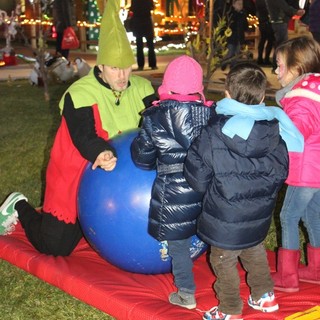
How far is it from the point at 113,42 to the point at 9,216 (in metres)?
1.66

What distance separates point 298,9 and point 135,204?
10.6 meters

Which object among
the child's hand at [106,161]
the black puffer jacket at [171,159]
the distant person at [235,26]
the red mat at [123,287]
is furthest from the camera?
the distant person at [235,26]

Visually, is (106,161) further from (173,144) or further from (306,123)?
(306,123)

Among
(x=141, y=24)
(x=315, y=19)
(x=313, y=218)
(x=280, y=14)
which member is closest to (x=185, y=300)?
(x=313, y=218)

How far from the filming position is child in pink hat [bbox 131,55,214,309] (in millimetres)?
3754

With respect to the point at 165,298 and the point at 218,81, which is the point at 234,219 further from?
the point at 218,81

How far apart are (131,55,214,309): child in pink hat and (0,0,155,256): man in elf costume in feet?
1.41

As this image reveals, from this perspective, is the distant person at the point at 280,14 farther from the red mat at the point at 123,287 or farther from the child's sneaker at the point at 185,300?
the child's sneaker at the point at 185,300

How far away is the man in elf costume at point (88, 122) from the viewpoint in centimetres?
443

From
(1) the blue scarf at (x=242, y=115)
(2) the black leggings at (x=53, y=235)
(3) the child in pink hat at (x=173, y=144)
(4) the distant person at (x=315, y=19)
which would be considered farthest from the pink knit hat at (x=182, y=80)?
(4) the distant person at (x=315, y=19)

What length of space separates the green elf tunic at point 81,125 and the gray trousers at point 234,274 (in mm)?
1069

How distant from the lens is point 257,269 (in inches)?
155

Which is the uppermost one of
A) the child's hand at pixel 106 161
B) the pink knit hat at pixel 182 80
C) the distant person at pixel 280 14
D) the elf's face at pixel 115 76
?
the pink knit hat at pixel 182 80

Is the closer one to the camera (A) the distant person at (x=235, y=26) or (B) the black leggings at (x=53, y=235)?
(B) the black leggings at (x=53, y=235)
